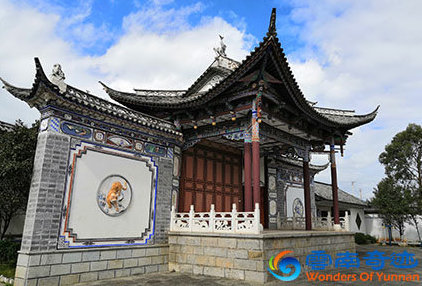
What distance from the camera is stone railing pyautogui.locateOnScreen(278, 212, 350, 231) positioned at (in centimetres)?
1308

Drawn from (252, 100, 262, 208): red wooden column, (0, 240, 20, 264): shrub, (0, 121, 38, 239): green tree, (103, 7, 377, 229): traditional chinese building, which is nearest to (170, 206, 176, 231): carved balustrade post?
(103, 7, 377, 229): traditional chinese building

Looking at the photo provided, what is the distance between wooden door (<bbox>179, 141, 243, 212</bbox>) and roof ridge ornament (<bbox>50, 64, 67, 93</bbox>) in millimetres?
5155

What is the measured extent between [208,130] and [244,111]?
1.83 m

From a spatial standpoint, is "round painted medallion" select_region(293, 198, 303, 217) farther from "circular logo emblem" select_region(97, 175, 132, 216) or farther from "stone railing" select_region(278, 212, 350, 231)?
"circular logo emblem" select_region(97, 175, 132, 216)

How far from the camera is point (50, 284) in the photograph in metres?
7.38

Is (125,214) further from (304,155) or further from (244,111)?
(304,155)

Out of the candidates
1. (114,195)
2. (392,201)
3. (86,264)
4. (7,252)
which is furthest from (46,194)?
(392,201)

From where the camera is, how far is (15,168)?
8.24 meters

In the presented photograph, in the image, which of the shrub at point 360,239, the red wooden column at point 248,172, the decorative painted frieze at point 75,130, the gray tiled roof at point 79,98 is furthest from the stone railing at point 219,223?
the shrub at point 360,239

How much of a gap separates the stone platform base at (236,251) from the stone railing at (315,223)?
2.65 meters

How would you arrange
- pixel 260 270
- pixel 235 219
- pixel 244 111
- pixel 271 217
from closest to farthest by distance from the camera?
pixel 260 270, pixel 235 219, pixel 244 111, pixel 271 217

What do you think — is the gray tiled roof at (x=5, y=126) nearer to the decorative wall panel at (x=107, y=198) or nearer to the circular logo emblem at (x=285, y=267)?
the decorative wall panel at (x=107, y=198)

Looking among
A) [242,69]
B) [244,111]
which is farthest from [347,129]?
[242,69]

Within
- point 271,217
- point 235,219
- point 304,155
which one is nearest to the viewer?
point 235,219
